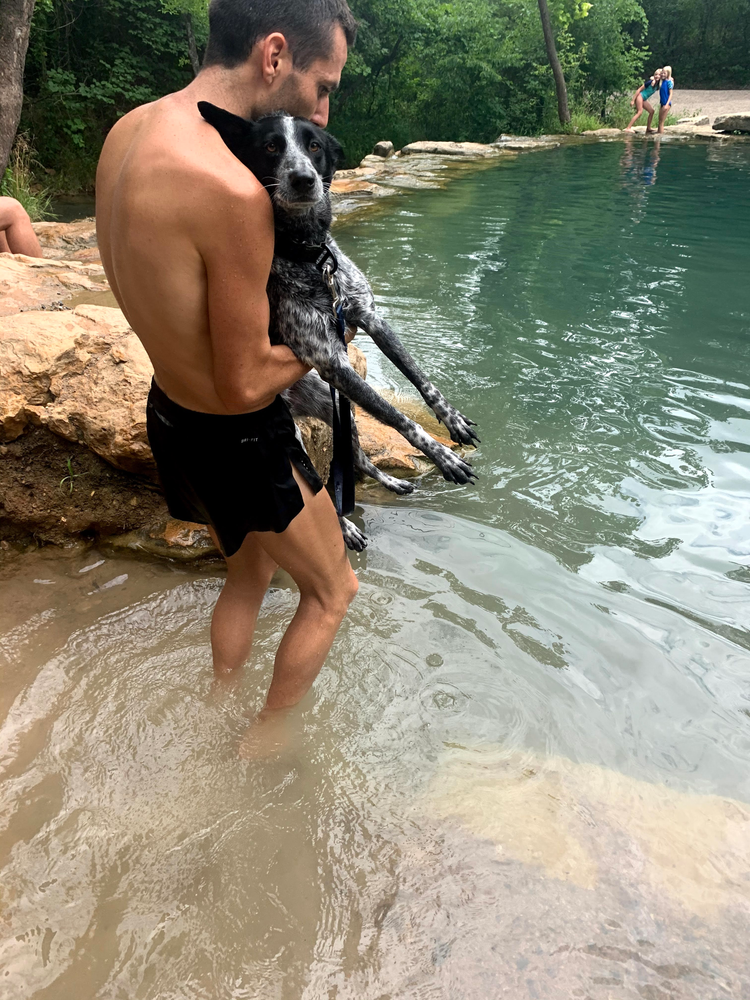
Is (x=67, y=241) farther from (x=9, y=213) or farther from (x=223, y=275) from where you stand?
(x=223, y=275)

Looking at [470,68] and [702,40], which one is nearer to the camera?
[470,68]

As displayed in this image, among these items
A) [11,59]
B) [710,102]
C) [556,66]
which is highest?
[556,66]

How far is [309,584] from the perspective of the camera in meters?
1.92

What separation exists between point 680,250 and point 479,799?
24.2 ft

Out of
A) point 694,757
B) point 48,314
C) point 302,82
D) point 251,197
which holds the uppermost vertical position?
point 302,82

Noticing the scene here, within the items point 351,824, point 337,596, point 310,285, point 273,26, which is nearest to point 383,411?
point 310,285

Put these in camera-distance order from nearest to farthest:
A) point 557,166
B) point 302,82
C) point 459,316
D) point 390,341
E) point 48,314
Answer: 1. point 302,82
2. point 390,341
3. point 48,314
4. point 459,316
5. point 557,166

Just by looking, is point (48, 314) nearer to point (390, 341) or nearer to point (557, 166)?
point (390, 341)

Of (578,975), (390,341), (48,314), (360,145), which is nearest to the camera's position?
(578,975)

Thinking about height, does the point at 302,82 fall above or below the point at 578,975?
above

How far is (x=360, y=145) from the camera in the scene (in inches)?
704

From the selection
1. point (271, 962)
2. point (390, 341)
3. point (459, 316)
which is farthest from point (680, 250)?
point (271, 962)

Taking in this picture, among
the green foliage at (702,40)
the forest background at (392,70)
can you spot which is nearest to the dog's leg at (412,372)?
the forest background at (392,70)

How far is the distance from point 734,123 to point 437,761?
18.9m
